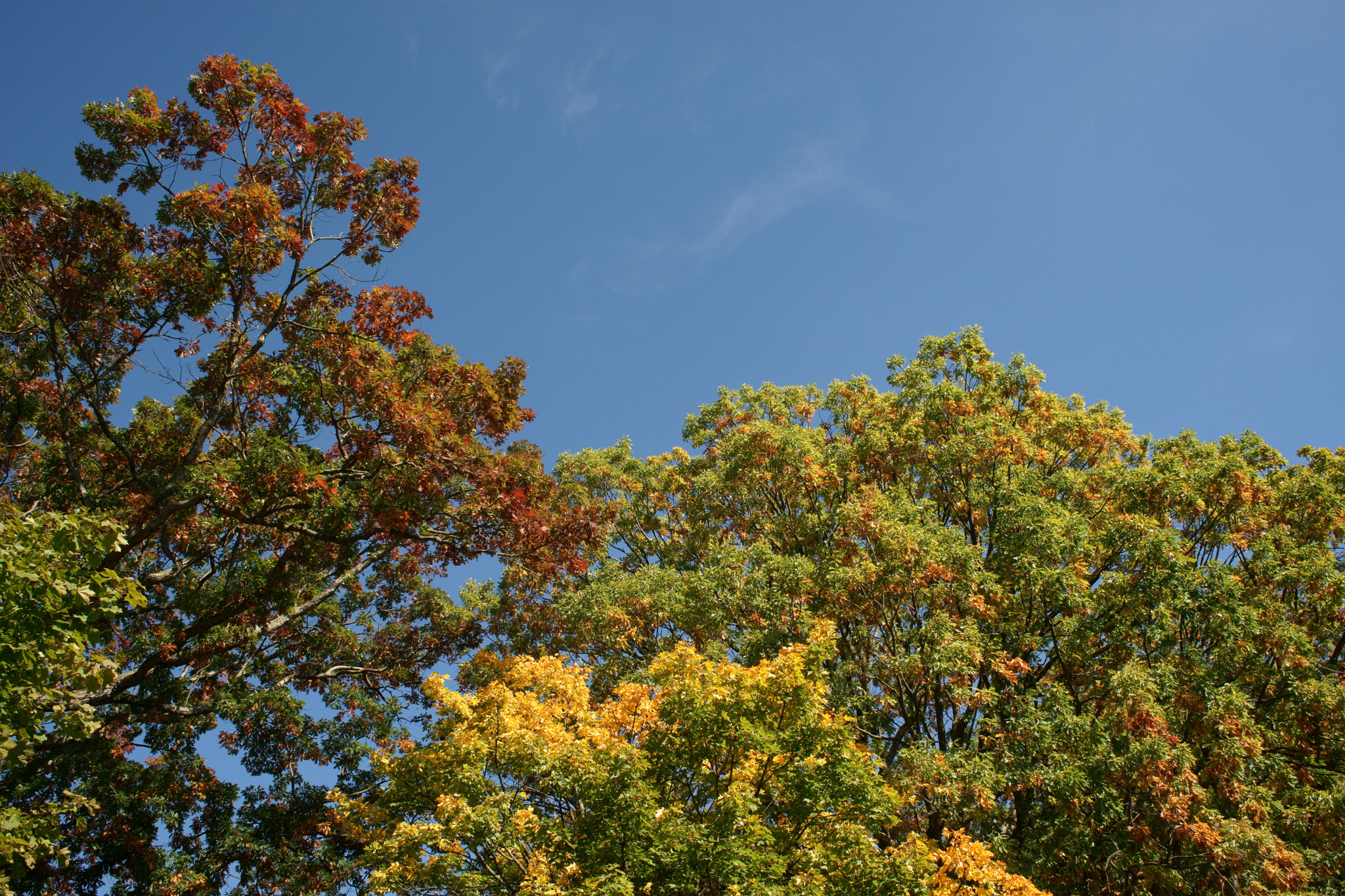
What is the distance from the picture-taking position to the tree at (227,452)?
10.0 metres

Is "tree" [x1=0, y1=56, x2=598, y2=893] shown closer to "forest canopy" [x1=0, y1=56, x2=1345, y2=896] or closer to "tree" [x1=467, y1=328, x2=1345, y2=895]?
"forest canopy" [x1=0, y1=56, x2=1345, y2=896]

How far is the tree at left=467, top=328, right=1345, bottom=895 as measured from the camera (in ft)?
33.7

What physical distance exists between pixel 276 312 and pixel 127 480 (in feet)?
10.5

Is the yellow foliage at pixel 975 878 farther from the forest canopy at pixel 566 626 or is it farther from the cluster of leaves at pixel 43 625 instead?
the cluster of leaves at pixel 43 625

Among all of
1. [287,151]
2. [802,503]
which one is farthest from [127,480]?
[802,503]

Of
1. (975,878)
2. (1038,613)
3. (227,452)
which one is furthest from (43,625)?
(1038,613)

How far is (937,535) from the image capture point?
42.8 ft

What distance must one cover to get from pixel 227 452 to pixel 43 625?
4754 millimetres

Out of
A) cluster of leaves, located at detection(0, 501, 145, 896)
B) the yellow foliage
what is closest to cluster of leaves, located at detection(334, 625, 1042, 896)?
the yellow foliage

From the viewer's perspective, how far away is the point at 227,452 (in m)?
11.1

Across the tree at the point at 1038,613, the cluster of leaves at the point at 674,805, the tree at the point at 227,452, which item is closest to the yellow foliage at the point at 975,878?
the cluster of leaves at the point at 674,805

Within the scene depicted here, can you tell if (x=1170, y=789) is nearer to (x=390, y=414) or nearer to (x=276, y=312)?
(x=390, y=414)

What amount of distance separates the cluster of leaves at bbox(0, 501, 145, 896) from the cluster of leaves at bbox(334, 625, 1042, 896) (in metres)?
3.68

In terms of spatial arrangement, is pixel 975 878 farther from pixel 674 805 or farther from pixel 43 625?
pixel 43 625
